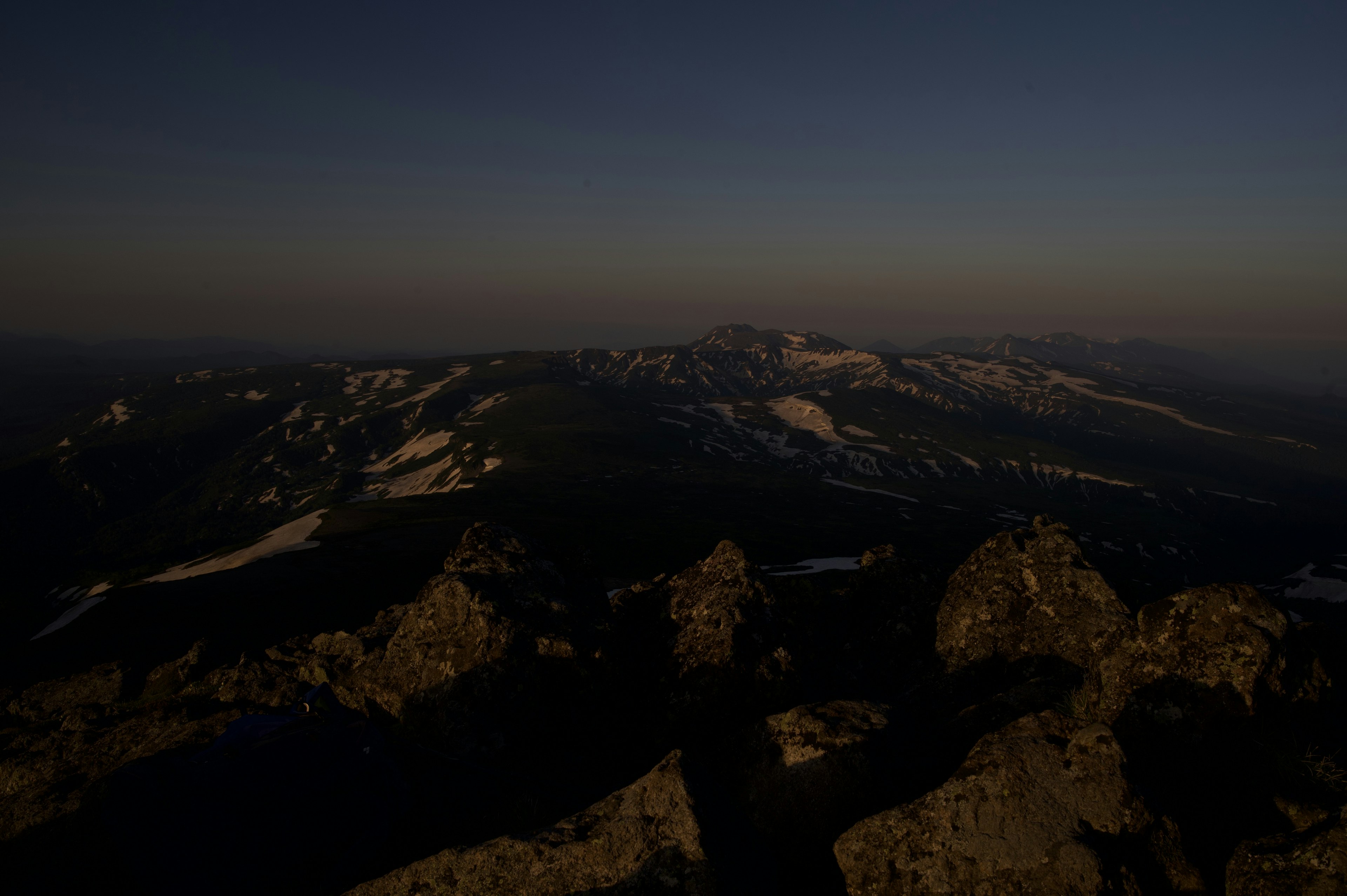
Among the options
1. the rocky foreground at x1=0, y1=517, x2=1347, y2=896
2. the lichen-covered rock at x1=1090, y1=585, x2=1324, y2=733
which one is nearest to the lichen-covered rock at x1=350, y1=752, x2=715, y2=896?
the rocky foreground at x1=0, y1=517, x2=1347, y2=896

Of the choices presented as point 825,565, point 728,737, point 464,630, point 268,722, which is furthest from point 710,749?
point 825,565

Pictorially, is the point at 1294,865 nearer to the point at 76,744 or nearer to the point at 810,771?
the point at 810,771

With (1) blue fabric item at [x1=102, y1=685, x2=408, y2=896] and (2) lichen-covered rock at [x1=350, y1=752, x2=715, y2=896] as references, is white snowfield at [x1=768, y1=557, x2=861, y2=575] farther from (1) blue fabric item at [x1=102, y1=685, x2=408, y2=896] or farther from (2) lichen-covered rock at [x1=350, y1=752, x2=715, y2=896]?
(2) lichen-covered rock at [x1=350, y1=752, x2=715, y2=896]

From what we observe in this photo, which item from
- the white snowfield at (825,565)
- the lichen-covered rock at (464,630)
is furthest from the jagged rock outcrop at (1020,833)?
the white snowfield at (825,565)

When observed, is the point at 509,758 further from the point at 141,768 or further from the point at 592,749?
the point at 141,768

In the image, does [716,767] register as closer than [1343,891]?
No

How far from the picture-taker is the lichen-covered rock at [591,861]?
8648 mm

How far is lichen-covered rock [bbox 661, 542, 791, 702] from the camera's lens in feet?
53.5

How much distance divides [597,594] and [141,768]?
1358 centimetres

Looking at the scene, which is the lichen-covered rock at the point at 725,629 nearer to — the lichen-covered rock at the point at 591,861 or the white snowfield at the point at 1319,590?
the lichen-covered rock at the point at 591,861

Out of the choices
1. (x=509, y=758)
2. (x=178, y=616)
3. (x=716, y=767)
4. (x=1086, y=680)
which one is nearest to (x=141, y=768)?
(x=509, y=758)

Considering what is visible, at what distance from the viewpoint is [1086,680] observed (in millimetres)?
14281

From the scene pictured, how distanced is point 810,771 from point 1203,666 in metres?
9.22

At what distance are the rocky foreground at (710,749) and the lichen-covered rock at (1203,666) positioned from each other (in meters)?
0.06
